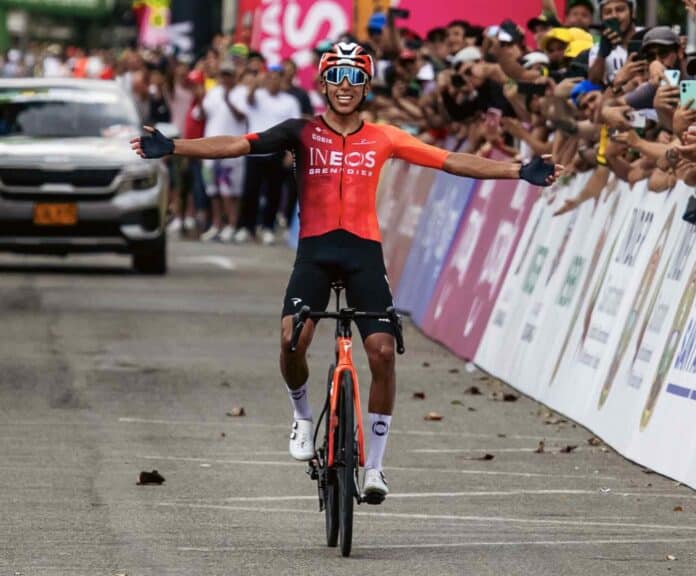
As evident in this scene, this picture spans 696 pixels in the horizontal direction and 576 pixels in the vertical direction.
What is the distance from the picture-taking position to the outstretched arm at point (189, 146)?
1034cm

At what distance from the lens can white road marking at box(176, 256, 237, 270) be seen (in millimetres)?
28155

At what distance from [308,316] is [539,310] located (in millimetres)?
6036

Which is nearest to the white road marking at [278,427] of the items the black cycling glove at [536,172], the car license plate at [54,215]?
the black cycling glove at [536,172]

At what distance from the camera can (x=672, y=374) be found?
12.3m

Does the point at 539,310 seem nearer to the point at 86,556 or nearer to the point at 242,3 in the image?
the point at 86,556

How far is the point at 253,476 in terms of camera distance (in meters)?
12.0

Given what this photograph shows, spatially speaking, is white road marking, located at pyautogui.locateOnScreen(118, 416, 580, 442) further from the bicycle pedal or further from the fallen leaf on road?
the bicycle pedal

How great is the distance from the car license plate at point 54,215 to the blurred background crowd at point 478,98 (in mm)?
2334

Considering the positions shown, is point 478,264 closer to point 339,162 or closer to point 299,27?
point 339,162

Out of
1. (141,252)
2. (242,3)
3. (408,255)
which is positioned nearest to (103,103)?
(141,252)

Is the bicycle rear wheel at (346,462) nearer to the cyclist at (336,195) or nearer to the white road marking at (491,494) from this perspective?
the cyclist at (336,195)

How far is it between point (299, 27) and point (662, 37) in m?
22.2

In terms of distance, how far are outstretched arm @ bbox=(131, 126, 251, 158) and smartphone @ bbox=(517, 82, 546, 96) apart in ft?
21.9

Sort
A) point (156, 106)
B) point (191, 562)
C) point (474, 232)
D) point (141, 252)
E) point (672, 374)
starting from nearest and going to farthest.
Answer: point (191, 562) → point (672, 374) → point (474, 232) → point (141, 252) → point (156, 106)
